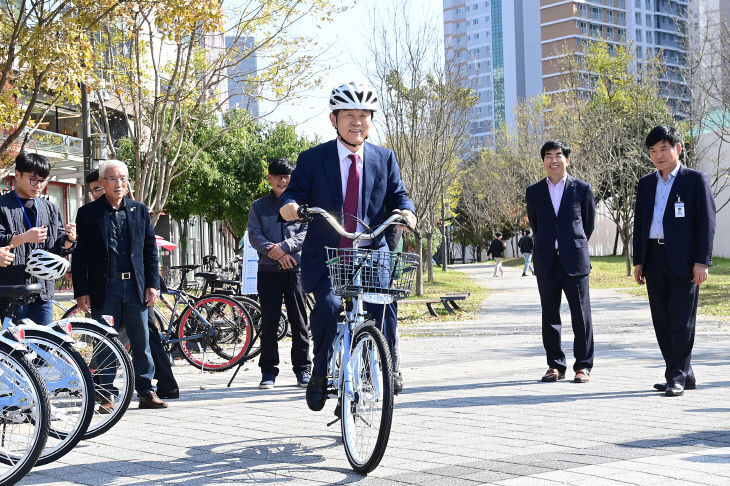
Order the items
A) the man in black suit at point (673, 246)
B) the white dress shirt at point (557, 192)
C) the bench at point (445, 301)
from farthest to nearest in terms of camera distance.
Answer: the bench at point (445, 301) → the white dress shirt at point (557, 192) → the man in black suit at point (673, 246)

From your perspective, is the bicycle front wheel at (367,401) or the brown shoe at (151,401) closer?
the bicycle front wheel at (367,401)

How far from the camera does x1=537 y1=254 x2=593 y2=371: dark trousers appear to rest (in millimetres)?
8320

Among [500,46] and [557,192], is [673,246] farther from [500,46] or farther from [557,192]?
[500,46]

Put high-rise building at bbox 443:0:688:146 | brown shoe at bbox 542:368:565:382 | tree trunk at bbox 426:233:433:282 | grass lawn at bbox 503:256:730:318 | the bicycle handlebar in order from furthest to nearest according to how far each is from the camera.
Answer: high-rise building at bbox 443:0:688:146 < tree trunk at bbox 426:233:433:282 < grass lawn at bbox 503:256:730:318 < brown shoe at bbox 542:368:565:382 < the bicycle handlebar

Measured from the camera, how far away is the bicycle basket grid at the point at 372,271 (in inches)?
187

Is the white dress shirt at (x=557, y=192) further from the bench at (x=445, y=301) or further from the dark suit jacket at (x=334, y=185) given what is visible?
the bench at (x=445, y=301)

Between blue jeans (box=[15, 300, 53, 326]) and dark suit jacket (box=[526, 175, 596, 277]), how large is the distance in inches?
161

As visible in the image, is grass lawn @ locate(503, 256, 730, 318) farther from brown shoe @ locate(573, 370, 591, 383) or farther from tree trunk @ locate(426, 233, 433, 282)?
brown shoe @ locate(573, 370, 591, 383)

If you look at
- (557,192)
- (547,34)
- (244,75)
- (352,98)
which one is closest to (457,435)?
(352,98)

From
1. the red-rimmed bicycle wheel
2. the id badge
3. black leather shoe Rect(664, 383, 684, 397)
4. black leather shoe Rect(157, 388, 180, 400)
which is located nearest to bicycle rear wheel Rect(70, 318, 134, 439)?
black leather shoe Rect(157, 388, 180, 400)

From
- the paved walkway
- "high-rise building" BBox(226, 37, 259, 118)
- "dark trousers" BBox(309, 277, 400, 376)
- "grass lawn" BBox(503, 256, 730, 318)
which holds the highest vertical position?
"high-rise building" BBox(226, 37, 259, 118)

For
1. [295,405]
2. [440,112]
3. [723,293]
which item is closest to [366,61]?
[440,112]

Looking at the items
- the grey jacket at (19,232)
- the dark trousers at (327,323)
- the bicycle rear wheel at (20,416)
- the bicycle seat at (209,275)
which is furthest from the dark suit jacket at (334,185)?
the bicycle seat at (209,275)

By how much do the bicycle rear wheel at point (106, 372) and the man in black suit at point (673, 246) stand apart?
3.95 metres
